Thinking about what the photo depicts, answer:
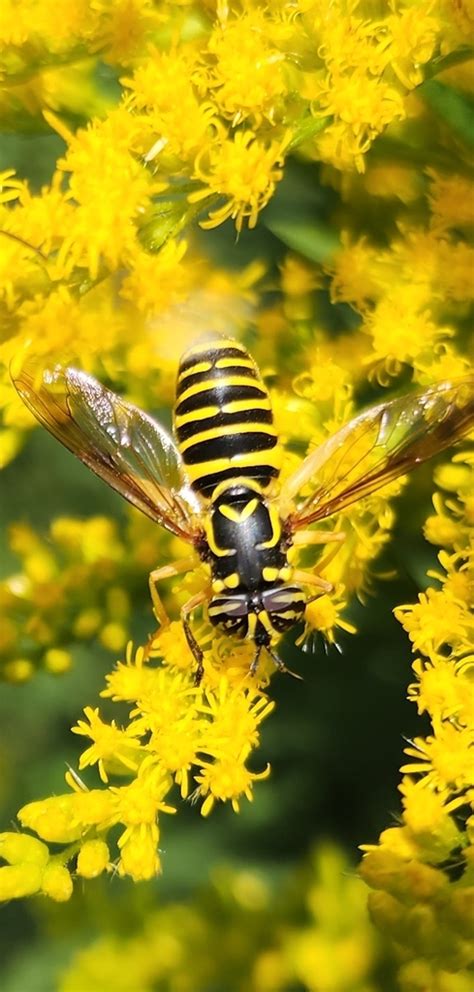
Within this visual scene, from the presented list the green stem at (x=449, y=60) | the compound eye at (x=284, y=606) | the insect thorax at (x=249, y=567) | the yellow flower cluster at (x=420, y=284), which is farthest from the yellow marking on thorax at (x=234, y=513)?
the green stem at (x=449, y=60)

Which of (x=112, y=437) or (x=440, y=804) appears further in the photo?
(x=112, y=437)

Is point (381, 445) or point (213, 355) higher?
point (213, 355)

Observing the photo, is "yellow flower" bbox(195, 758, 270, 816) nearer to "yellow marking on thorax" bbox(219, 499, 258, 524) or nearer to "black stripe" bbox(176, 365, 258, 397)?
"yellow marking on thorax" bbox(219, 499, 258, 524)

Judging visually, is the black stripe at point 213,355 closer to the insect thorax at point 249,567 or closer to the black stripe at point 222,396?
the black stripe at point 222,396

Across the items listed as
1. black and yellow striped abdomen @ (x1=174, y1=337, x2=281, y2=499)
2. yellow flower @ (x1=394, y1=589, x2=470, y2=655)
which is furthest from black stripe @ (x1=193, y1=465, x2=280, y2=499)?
yellow flower @ (x1=394, y1=589, x2=470, y2=655)

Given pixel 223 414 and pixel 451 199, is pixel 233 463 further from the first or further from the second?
pixel 451 199

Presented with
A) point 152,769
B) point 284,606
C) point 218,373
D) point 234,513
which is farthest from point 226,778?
point 218,373
